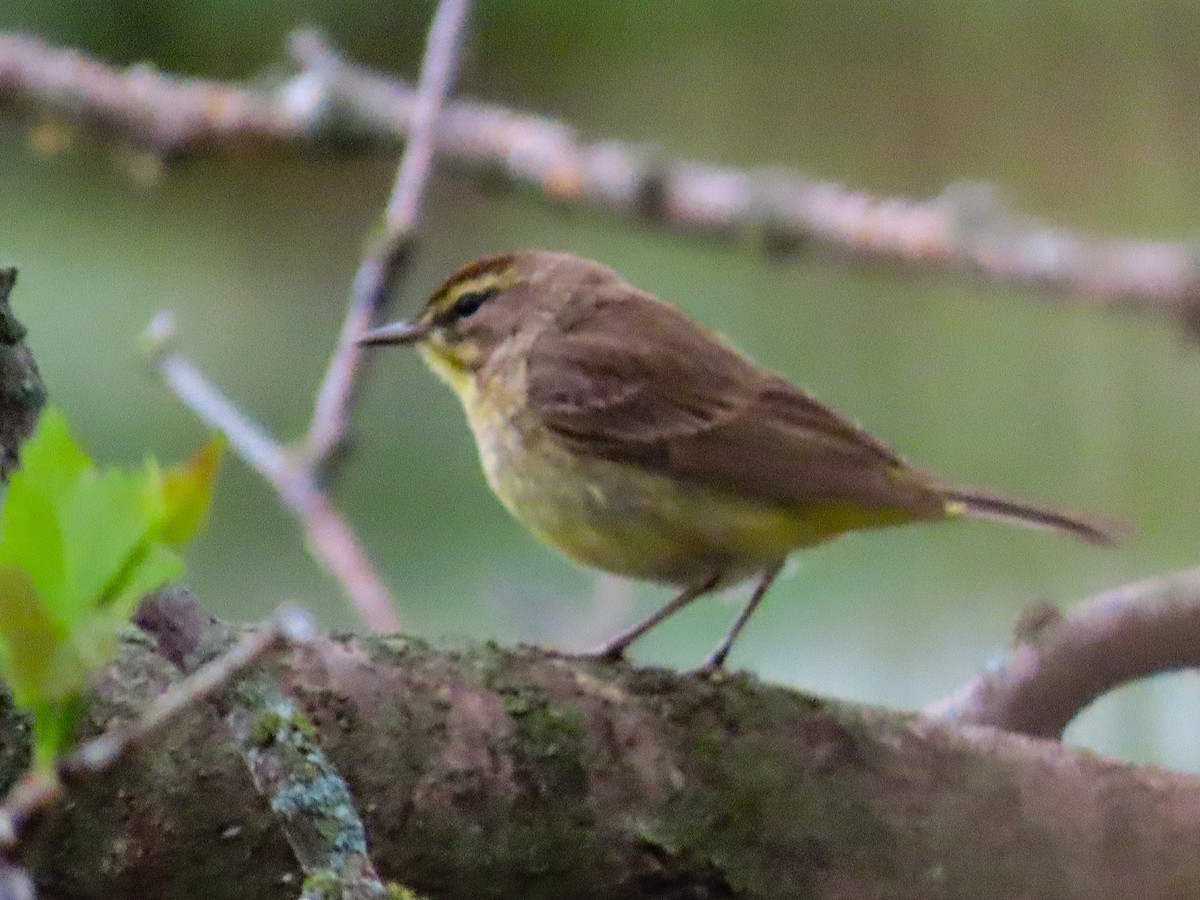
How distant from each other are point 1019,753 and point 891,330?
106 inches

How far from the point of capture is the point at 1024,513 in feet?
4.51

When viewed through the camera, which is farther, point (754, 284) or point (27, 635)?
point (754, 284)

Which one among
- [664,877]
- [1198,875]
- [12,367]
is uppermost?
[12,367]

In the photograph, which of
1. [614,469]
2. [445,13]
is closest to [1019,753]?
[614,469]

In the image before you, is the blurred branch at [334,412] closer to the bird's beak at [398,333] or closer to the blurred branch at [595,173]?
the bird's beak at [398,333]

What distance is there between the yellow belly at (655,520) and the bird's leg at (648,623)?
10mm

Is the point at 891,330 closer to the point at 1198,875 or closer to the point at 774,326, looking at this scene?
the point at 774,326

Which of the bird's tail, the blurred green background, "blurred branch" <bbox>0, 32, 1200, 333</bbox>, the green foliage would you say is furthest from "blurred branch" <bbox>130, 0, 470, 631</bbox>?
the blurred green background

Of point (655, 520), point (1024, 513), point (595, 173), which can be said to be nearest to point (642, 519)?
point (655, 520)

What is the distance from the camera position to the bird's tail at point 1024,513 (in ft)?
4.49

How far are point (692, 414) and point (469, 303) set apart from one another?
32 centimetres

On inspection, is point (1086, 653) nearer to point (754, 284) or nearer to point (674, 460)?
point (674, 460)

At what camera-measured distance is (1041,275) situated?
6.95ft

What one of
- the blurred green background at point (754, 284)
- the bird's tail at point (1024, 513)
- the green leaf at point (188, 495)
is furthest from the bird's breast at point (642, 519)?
the blurred green background at point (754, 284)
